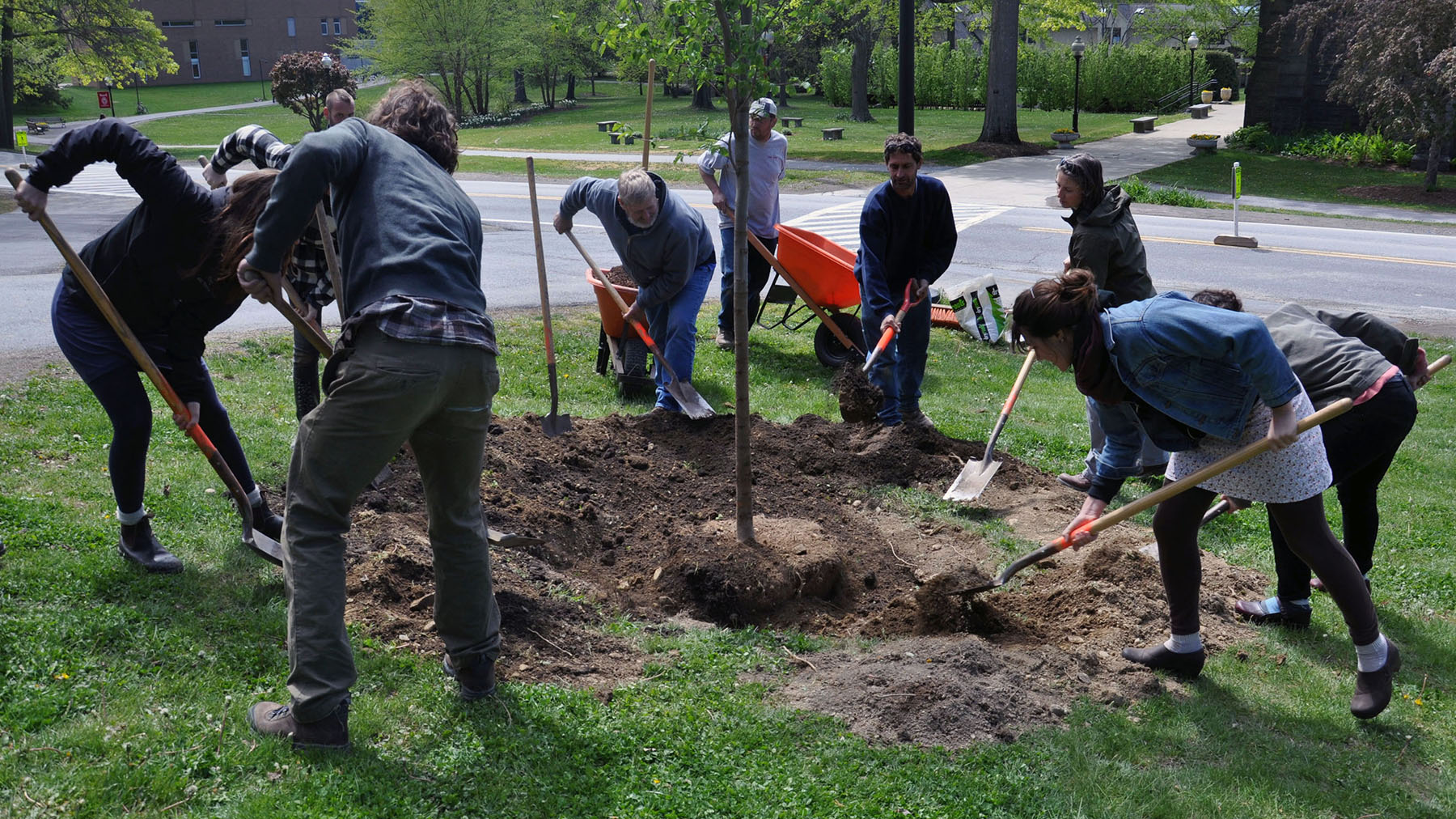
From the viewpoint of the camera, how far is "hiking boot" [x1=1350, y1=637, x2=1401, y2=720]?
3982 millimetres

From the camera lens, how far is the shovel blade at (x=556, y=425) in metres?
6.67

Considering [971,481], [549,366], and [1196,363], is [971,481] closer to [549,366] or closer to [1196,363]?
[1196,363]

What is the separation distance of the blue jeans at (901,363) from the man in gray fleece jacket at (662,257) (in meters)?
1.18

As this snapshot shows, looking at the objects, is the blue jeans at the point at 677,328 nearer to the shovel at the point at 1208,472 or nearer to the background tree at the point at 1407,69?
the shovel at the point at 1208,472

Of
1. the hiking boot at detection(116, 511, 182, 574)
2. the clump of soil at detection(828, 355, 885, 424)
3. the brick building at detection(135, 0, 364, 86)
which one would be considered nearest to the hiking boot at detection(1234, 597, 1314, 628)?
the clump of soil at detection(828, 355, 885, 424)

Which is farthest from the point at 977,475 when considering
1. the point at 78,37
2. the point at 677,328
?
the point at 78,37

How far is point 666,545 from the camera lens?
532 centimetres

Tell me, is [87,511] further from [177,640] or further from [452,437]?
[452,437]

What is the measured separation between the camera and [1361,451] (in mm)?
4387

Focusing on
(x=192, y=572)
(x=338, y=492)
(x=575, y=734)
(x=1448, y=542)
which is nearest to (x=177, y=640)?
(x=192, y=572)

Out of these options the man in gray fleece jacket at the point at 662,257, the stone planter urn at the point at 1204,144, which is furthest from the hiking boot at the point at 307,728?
the stone planter urn at the point at 1204,144

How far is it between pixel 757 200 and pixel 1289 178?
1798 cm

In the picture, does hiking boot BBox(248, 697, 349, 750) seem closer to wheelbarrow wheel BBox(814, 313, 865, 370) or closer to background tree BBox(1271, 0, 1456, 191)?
wheelbarrow wheel BBox(814, 313, 865, 370)

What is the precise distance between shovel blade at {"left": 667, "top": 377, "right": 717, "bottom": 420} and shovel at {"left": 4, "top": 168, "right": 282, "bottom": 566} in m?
2.96
